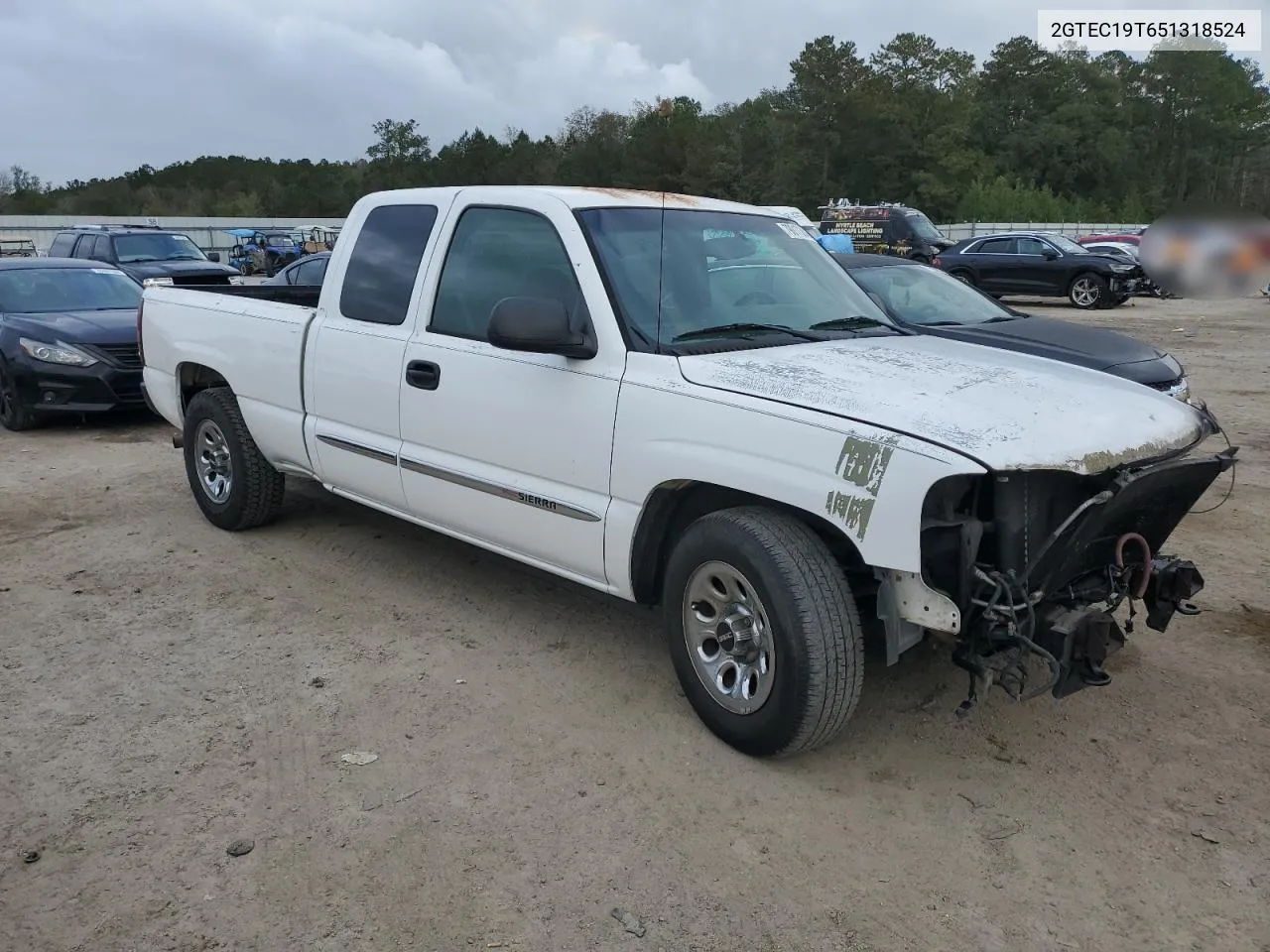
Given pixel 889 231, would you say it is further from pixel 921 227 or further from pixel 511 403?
pixel 511 403

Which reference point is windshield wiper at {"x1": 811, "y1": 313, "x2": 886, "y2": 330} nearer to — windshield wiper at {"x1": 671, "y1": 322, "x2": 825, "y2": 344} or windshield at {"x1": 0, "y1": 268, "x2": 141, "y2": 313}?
windshield wiper at {"x1": 671, "y1": 322, "x2": 825, "y2": 344}

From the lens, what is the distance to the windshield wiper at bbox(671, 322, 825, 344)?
3.92m

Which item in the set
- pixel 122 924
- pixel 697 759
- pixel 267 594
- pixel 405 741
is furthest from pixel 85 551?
pixel 697 759

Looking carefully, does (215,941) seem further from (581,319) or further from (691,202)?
(691,202)

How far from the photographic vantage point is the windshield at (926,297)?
8.29 metres

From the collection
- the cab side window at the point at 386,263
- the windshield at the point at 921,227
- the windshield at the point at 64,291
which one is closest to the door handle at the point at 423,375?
the cab side window at the point at 386,263

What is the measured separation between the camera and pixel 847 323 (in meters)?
4.40

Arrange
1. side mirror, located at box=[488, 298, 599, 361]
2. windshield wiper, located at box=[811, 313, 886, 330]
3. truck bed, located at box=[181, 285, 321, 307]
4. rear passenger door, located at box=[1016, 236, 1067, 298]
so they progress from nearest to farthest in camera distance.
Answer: side mirror, located at box=[488, 298, 599, 361] < windshield wiper, located at box=[811, 313, 886, 330] < truck bed, located at box=[181, 285, 321, 307] < rear passenger door, located at box=[1016, 236, 1067, 298]

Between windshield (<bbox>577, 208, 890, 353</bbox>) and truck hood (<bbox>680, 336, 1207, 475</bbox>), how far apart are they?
274 millimetres

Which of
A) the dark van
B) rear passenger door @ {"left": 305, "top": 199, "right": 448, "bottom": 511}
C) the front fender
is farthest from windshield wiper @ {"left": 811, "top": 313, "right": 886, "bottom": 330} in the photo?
the dark van

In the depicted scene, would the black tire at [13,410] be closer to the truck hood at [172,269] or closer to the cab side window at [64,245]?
the truck hood at [172,269]

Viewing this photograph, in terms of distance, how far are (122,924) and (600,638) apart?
229 cm

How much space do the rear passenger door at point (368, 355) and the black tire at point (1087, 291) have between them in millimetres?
20745

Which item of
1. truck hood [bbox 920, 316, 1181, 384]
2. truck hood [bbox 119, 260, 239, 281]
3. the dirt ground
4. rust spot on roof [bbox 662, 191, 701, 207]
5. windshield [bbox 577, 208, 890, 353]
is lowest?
the dirt ground
